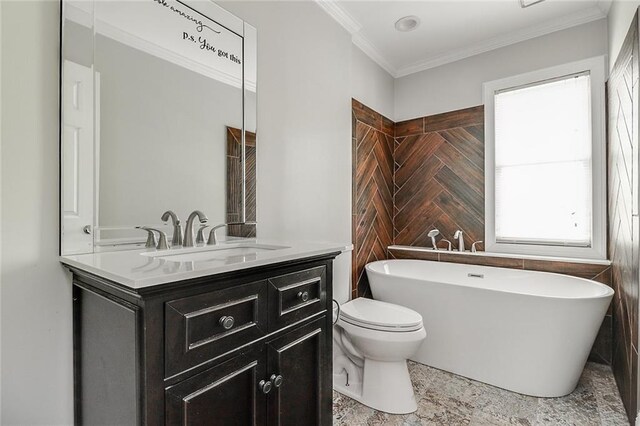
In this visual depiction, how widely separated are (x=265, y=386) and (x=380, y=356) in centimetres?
107

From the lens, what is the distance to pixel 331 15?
7.66 ft

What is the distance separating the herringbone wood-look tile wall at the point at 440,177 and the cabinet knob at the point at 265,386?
255 cm

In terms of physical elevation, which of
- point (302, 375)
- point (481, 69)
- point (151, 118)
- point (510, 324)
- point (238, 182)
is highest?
point (481, 69)

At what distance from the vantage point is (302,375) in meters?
1.22

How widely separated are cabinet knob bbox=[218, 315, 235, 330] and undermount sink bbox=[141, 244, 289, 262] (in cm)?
27

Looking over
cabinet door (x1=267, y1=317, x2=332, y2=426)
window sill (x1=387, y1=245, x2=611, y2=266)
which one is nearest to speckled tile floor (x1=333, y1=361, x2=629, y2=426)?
cabinet door (x1=267, y1=317, x2=332, y2=426)

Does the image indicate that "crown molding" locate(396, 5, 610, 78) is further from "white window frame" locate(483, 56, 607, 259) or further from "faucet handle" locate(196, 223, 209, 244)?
"faucet handle" locate(196, 223, 209, 244)

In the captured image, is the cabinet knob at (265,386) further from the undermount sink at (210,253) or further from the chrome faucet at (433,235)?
the chrome faucet at (433,235)

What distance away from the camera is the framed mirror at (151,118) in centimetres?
111

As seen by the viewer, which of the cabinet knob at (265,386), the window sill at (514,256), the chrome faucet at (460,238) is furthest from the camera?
the chrome faucet at (460,238)

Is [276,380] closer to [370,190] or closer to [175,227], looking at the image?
[175,227]

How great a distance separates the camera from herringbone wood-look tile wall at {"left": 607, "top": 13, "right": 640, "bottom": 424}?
5.48ft

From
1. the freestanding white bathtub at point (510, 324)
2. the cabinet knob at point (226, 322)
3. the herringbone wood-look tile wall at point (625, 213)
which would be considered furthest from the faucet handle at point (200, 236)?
the herringbone wood-look tile wall at point (625, 213)

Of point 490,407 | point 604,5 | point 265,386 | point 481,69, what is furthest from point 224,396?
point 604,5
